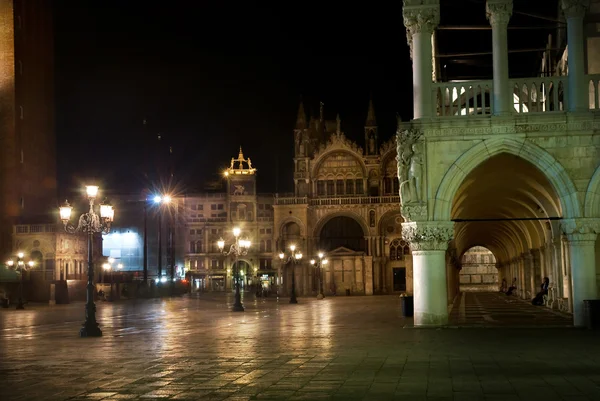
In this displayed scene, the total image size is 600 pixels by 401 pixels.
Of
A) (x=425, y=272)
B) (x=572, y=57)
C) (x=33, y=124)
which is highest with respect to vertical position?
(x=33, y=124)

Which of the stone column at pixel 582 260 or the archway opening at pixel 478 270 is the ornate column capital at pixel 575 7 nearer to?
the stone column at pixel 582 260

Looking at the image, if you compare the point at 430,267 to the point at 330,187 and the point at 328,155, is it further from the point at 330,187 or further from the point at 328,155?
the point at 328,155

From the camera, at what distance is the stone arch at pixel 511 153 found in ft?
70.0

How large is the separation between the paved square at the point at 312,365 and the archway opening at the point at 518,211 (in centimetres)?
496

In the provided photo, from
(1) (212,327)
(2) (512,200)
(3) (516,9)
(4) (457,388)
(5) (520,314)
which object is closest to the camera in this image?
(4) (457,388)

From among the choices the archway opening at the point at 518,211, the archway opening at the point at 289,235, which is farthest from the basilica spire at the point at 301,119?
the archway opening at the point at 518,211

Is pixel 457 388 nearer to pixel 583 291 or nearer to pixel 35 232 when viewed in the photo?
pixel 583 291

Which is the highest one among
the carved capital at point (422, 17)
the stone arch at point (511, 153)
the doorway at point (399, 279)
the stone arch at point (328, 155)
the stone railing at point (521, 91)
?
the stone arch at point (328, 155)

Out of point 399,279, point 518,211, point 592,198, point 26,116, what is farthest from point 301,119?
point 592,198

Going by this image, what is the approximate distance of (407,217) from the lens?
71.8ft

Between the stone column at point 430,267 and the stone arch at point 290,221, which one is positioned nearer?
the stone column at point 430,267

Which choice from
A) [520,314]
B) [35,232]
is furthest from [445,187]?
[35,232]

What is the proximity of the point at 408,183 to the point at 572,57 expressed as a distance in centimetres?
576

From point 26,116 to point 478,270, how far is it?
4543cm
